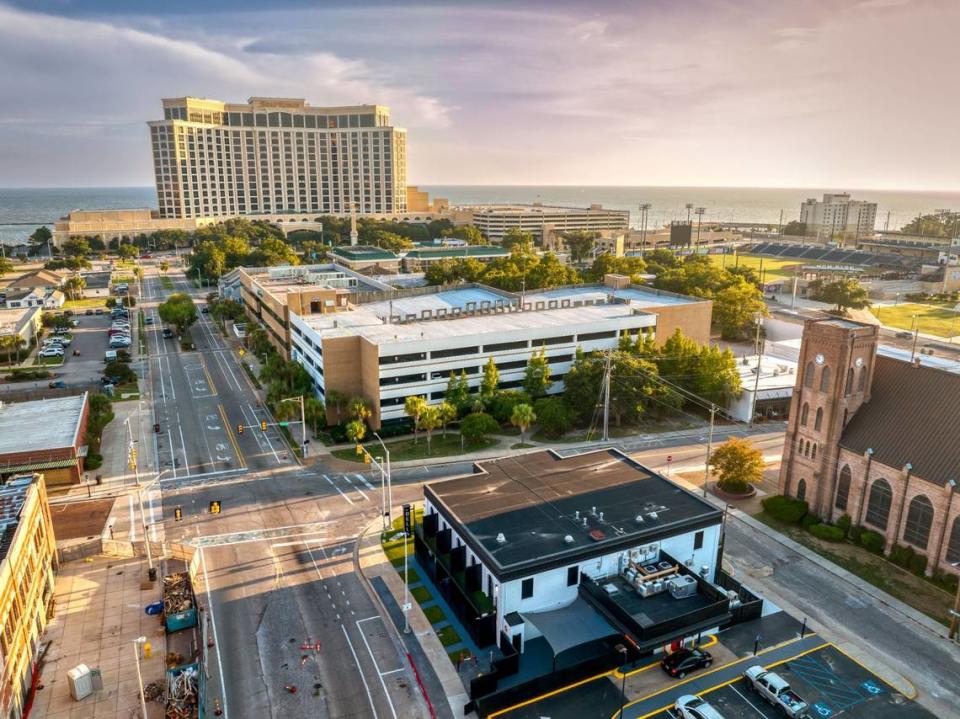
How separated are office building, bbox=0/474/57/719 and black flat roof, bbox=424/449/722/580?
85.6 ft

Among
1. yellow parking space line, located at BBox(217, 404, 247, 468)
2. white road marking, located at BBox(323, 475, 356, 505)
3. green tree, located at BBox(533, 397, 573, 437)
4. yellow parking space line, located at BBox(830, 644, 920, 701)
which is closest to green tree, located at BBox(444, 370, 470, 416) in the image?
green tree, located at BBox(533, 397, 573, 437)

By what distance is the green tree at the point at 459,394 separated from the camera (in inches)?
3056

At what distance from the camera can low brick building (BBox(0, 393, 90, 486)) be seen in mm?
62281

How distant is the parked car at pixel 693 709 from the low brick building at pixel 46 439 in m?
58.1

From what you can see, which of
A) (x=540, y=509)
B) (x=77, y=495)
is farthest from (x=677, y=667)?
(x=77, y=495)

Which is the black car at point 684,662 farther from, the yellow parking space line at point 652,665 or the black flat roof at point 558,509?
the black flat roof at point 558,509

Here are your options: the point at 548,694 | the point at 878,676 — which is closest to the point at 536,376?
the point at 548,694

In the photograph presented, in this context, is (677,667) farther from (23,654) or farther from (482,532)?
(23,654)

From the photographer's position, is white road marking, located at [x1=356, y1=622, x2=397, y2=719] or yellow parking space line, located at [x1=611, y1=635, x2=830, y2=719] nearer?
yellow parking space line, located at [x1=611, y1=635, x2=830, y2=719]

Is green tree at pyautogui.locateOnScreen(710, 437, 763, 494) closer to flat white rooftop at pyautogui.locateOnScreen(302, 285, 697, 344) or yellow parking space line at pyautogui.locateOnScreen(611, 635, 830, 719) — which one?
yellow parking space line at pyautogui.locateOnScreen(611, 635, 830, 719)

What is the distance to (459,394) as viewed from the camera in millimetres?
77688

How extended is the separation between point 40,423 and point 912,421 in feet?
273

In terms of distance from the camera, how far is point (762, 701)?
36.9 metres

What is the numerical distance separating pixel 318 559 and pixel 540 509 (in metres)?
18.3
